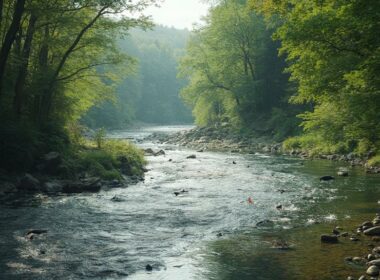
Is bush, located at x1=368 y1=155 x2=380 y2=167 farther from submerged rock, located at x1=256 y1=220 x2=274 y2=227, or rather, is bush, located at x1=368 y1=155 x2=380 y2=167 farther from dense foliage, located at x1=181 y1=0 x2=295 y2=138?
dense foliage, located at x1=181 y1=0 x2=295 y2=138

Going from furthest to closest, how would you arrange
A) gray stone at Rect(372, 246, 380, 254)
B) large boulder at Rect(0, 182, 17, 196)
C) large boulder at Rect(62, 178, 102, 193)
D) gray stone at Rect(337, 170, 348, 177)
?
1. gray stone at Rect(337, 170, 348, 177)
2. large boulder at Rect(62, 178, 102, 193)
3. large boulder at Rect(0, 182, 17, 196)
4. gray stone at Rect(372, 246, 380, 254)

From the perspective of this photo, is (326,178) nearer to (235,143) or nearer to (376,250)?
(376,250)

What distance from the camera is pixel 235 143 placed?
47094mm

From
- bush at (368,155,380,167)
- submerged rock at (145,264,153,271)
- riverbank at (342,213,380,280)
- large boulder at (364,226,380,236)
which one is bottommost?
submerged rock at (145,264,153,271)

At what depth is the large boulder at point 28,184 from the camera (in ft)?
61.4

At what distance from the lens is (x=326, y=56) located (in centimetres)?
1547

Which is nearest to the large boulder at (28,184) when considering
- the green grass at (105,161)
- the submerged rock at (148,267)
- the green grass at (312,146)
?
the green grass at (105,161)

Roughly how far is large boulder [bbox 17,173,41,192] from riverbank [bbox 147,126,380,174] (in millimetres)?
19063

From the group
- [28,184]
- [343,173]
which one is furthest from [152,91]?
[28,184]

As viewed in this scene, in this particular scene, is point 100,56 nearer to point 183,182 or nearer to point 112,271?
point 183,182

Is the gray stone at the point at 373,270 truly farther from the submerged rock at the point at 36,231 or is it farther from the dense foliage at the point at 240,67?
the dense foliage at the point at 240,67

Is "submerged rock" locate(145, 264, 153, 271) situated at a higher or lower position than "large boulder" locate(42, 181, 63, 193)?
lower

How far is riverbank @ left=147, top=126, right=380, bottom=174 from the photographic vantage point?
31.3 metres

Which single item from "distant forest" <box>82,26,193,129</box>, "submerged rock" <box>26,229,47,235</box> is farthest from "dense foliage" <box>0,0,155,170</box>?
"distant forest" <box>82,26,193,129</box>
